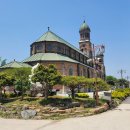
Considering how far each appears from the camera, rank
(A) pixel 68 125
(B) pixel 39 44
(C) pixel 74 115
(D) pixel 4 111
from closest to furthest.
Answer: (A) pixel 68 125 < (C) pixel 74 115 < (D) pixel 4 111 < (B) pixel 39 44

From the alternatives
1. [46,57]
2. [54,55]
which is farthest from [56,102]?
[54,55]

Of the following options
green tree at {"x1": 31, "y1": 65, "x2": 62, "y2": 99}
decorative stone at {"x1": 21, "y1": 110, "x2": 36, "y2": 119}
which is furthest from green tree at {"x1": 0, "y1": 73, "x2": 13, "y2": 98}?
decorative stone at {"x1": 21, "y1": 110, "x2": 36, "y2": 119}

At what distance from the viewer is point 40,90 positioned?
109 ft

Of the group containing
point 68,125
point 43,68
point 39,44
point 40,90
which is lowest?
point 68,125

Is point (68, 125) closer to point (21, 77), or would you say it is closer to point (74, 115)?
point (74, 115)

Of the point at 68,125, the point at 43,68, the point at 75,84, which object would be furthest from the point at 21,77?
the point at 68,125

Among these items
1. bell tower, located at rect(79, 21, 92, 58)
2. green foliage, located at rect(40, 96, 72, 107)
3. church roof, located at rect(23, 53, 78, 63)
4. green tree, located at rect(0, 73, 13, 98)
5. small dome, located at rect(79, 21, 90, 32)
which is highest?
small dome, located at rect(79, 21, 90, 32)

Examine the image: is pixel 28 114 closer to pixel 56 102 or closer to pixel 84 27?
pixel 56 102

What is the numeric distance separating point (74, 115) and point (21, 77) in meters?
11.8

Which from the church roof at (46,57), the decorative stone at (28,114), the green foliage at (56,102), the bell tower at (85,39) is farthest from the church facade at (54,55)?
the decorative stone at (28,114)

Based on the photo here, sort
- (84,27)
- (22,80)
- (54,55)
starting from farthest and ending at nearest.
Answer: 1. (84,27)
2. (54,55)
3. (22,80)

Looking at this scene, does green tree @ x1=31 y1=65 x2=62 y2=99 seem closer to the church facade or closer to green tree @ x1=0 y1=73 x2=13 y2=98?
green tree @ x1=0 y1=73 x2=13 y2=98

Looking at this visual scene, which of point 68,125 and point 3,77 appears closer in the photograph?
point 68,125

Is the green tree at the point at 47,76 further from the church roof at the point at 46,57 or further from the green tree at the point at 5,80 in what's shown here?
the church roof at the point at 46,57
